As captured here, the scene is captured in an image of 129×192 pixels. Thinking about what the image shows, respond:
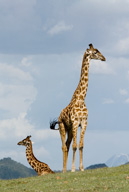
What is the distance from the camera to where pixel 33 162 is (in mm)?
22438

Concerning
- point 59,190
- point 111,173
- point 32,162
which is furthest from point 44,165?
point 59,190

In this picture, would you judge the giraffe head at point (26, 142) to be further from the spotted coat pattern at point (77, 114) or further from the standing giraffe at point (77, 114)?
the spotted coat pattern at point (77, 114)

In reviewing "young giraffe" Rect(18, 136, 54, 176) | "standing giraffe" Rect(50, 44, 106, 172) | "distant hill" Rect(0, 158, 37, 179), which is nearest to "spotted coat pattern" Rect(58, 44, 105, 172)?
"standing giraffe" Rect(50, 44, 106, 172)

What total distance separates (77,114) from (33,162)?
14.8 ft

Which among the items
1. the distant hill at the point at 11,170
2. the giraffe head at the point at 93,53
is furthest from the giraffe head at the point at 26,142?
the distant hill at the point at 11,170

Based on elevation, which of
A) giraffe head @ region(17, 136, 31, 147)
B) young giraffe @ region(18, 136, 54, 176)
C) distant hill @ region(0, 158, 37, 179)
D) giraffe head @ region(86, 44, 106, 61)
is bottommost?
young giraffe @ region(18, 136, 54, 176)

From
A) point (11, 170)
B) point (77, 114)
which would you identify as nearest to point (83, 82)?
point (77, 114)

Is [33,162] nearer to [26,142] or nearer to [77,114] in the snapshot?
[26,142]

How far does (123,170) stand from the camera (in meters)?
17.7

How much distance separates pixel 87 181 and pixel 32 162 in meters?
7.31

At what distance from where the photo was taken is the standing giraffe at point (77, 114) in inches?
770

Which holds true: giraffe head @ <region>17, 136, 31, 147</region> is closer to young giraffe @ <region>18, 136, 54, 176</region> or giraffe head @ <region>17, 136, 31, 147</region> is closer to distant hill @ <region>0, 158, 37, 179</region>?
young giraffe @ <region>18, 136, 54, 176</region>

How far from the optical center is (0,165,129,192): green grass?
1423cm

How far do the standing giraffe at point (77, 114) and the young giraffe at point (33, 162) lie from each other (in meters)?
1.45
